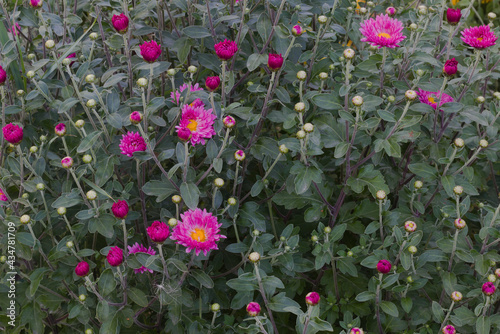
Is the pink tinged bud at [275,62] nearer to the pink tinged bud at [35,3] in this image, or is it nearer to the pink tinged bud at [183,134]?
the pink tinged bud at [183,134]

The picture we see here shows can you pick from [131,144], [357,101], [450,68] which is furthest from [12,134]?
[450,68]

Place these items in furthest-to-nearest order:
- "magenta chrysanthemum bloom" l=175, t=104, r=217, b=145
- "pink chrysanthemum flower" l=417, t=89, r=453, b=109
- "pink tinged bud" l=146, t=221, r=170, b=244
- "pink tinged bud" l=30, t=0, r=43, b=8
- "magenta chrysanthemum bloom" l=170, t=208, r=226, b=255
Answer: "pink chrysanthemum flower" l=417, t=89, r=453, b=109
"pink tinged bud" l=30, t=0, r=43, b=8
"magenta chrysanthemum bloom" l=175, t=104, r=217, b=145
"magenta chrysanthemum bloom" l=170, t=208, r=226, b=255
"pink tinged bud" l=146, t=221, r=170, b=244

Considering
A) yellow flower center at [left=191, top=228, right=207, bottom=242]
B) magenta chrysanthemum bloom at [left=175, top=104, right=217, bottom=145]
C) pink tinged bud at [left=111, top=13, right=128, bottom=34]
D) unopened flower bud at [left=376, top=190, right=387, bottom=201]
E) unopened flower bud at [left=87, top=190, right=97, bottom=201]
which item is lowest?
yellow flower center at [left=191, top=228, right=207, bottom=242]

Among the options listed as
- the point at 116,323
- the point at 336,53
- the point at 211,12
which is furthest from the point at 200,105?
the point at 116,323

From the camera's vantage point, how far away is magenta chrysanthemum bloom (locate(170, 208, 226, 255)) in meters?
1.43

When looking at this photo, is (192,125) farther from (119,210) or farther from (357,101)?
(357,101)

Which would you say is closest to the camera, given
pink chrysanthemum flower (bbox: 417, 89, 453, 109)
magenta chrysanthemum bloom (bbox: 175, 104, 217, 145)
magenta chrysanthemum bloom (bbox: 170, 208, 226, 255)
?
magenta chrysanthemum bloom (bbox: 170, 208, 226, 255)

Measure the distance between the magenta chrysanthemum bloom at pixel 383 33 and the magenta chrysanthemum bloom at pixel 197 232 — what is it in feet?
2.64

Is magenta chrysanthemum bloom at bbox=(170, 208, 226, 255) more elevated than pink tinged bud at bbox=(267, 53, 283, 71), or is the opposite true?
pink tinged bud at bbox=(267, 53, 283, 71)

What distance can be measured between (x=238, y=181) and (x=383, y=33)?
0.73 m

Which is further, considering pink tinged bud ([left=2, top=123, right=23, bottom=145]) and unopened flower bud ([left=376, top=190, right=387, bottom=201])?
unopened flower bud ([left=376, top=190, right=387, bottom=201])

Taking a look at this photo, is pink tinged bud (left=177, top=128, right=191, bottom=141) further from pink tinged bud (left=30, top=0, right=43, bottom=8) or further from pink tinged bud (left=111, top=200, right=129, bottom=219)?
pink tinged bud (left=30, top=0, right=43, bottom=8)

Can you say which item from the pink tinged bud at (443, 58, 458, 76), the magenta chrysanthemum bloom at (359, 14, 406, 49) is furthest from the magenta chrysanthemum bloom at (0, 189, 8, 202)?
the pink tinged bud at (443, 58, 458, 76)

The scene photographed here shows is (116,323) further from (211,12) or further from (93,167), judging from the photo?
(211,12)
